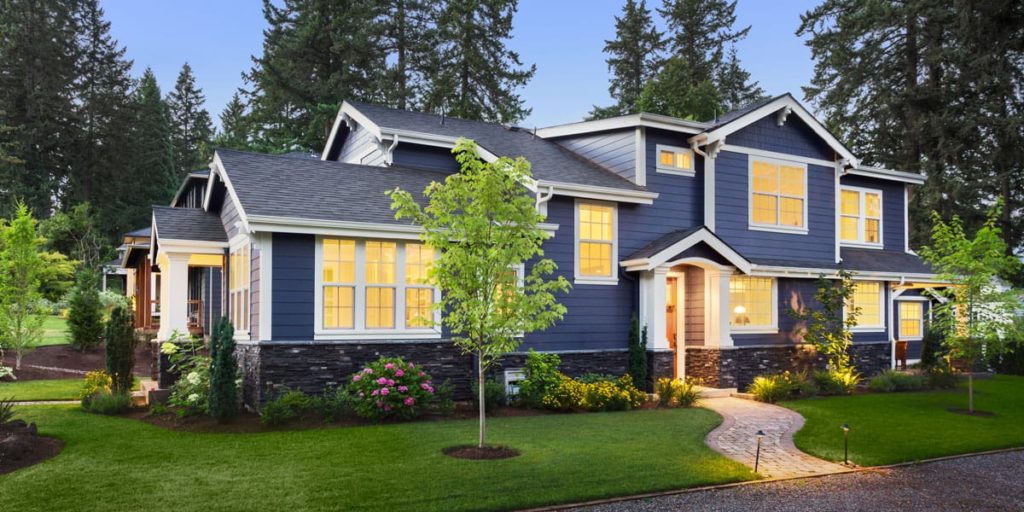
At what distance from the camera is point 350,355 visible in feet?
40.1

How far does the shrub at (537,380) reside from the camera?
13172 millimetres

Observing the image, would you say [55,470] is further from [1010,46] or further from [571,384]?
[1010,46]

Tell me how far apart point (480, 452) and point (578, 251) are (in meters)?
6.87

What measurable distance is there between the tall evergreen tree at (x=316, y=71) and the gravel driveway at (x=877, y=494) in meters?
28.5

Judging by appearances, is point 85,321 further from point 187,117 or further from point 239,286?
point 187,117

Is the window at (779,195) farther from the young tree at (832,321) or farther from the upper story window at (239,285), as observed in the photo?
the upper story window at (239,285)

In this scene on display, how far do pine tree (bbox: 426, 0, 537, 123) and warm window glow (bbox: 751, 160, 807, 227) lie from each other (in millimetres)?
18073

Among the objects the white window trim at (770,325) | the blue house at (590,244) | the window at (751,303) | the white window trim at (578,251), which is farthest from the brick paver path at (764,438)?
the white window trim at (578,251)

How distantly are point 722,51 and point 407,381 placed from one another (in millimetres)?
35523

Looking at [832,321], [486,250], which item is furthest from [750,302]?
[486,250]

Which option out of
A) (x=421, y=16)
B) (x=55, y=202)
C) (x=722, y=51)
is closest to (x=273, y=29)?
(x=421, y=16)

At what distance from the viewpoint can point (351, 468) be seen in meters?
8.12

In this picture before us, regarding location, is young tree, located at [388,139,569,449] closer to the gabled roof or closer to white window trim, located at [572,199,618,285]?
the gabled roof

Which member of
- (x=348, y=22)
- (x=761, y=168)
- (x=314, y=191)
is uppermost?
(x=348, y=22)
